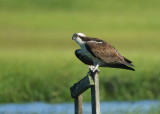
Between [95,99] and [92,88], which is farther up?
[92,88]

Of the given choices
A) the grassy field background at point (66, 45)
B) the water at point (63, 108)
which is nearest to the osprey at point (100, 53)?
the water at point (63, 108)

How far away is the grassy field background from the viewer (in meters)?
17.0

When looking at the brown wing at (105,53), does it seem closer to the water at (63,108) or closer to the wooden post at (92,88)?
the wooden post at (92,88)

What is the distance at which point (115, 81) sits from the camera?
1811 centimetres

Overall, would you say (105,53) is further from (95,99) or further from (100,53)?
(95,99)

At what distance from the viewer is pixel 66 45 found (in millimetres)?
33594

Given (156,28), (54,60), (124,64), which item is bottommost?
(124,64)

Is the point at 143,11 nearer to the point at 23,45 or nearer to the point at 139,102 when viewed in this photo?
the point at 23,45

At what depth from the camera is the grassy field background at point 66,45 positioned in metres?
17.0

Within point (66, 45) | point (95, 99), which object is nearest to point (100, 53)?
point (95, 99)

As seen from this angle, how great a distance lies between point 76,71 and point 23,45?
1576 centimetres

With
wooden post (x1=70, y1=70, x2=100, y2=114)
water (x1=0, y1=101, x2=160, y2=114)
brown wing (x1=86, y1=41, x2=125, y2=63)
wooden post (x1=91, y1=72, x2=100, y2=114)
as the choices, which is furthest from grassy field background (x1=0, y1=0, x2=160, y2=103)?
wooden post (x1=91, y1=72, x2=100, y2=114)

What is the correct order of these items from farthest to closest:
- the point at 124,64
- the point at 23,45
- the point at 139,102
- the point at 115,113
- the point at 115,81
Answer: the point at 23,45, the point at 115,81, the point at 139,102, the point at 115,113, the point at 124,64

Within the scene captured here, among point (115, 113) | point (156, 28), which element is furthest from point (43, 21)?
point (115, 113)
